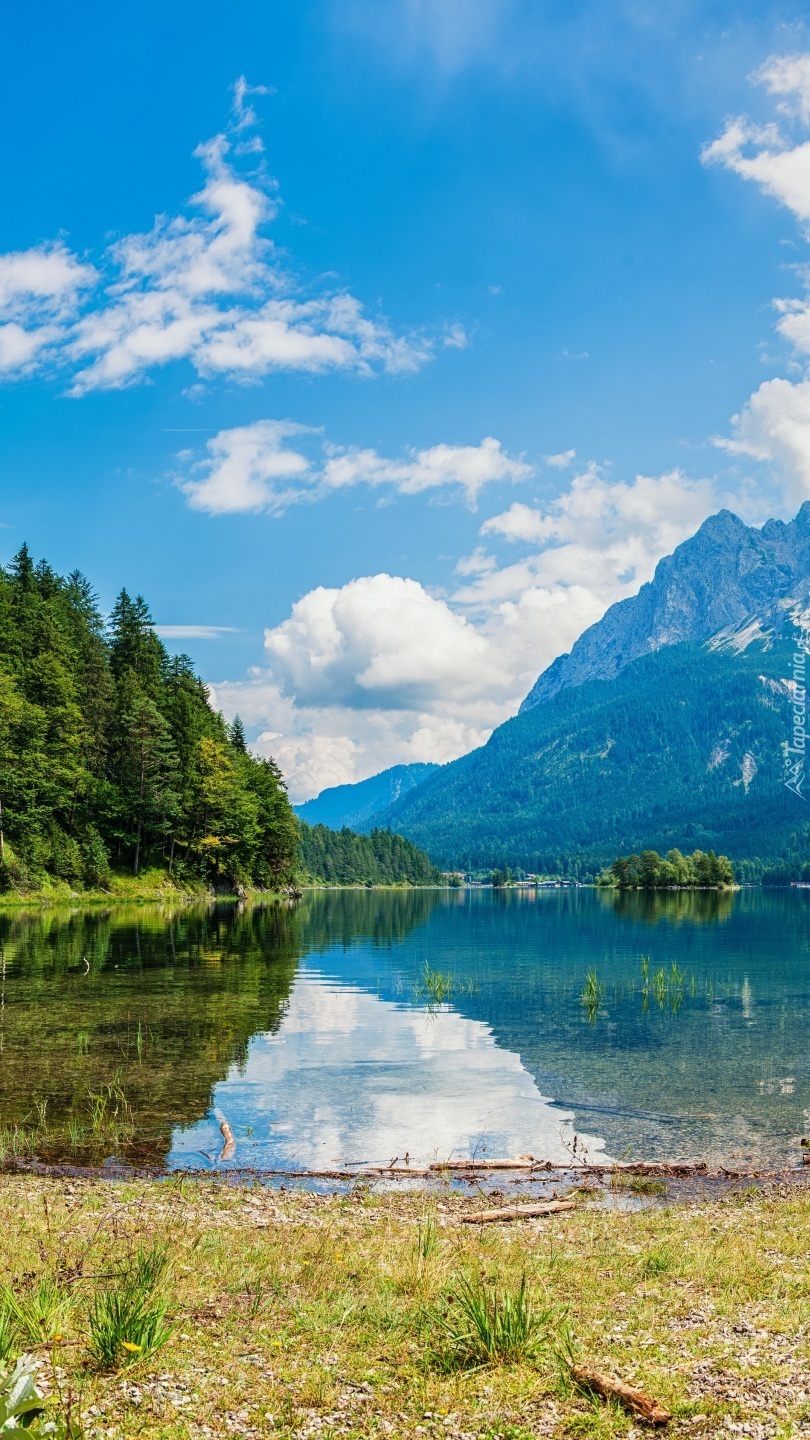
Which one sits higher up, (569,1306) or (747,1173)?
(569,1306)

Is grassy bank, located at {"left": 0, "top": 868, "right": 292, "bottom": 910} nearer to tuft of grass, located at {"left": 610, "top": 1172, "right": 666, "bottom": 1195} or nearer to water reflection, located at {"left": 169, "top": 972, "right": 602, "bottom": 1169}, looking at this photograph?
water reflection, located at {"left": 169, "top": 972, "right": 602, "bottom": 1169}

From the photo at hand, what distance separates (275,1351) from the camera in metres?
8.94

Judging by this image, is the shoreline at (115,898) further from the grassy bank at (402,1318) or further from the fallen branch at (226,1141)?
the grassy bank at (402,1318)

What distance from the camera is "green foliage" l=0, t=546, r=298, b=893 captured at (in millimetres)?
82812

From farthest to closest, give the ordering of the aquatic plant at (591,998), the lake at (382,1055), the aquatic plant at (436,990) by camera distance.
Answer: the aquatic plant at (436,990) < the aquatic plant at (591,998) < the lake at (382,1055)

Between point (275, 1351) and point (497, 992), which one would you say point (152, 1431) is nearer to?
point (275, 1351)

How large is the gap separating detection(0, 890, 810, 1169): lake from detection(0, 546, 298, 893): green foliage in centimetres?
2684

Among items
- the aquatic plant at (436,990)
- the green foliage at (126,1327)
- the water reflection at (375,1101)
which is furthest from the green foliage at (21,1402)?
the aquatic plant at (436,990)

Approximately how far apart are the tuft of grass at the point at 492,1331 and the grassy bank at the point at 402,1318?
0.03 metres

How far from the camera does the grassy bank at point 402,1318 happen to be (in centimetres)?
781

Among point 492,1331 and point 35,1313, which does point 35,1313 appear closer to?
point 35,1313

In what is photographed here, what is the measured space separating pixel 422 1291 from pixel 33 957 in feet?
136

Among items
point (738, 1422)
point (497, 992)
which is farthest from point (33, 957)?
point (738, 1422)

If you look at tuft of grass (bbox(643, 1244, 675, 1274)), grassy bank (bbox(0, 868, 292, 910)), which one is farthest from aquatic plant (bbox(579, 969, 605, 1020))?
grassy bank (bbox(0, 868, 292, 910))
